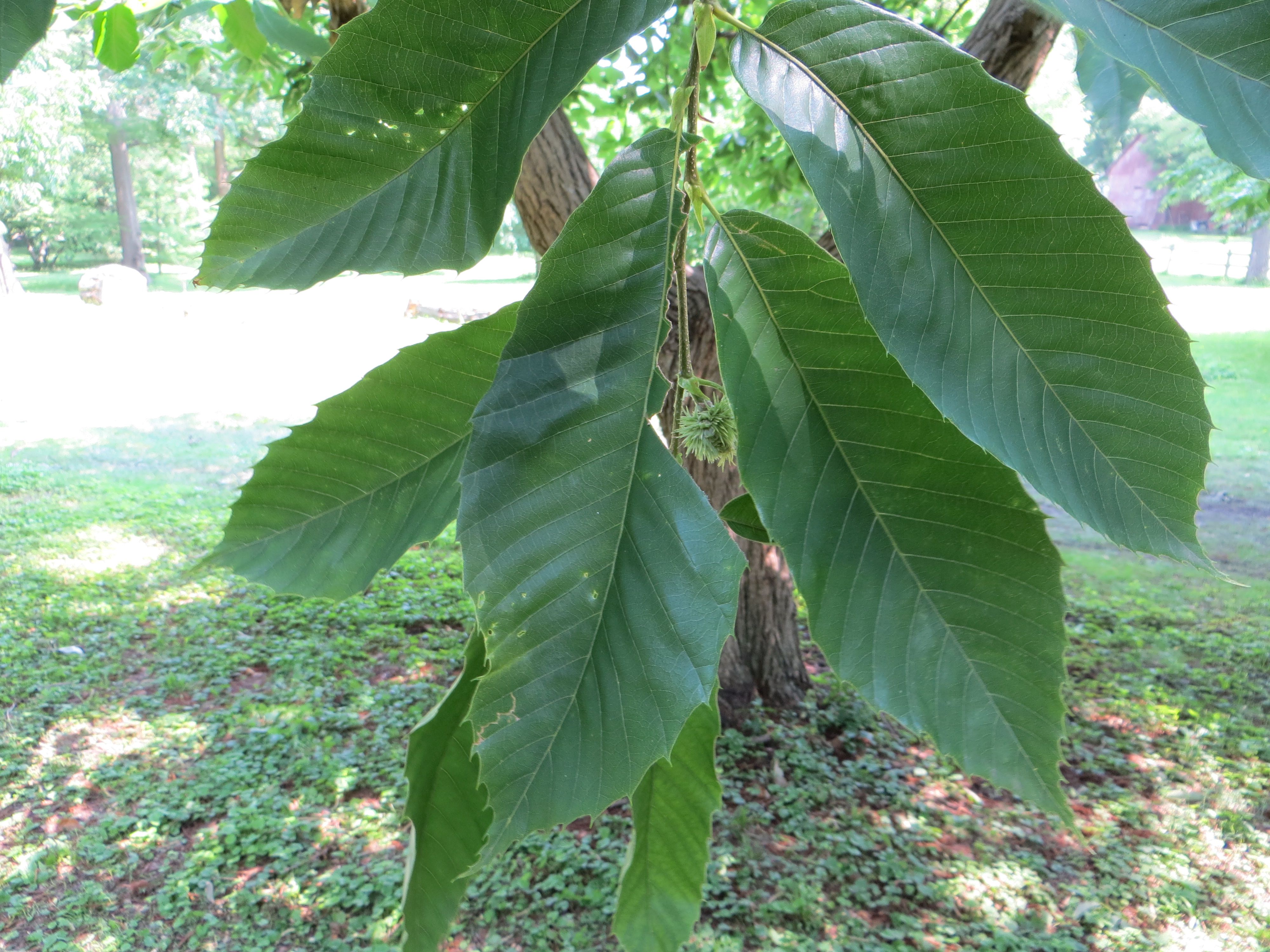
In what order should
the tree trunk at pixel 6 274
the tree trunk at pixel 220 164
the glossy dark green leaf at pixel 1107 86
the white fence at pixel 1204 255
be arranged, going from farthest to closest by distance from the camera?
1. the tree trunk at pixel 220 164
2. the white fence at pixel 1204 255
3. the tree trunk at pixel 6 274
4. the glossy dark green leaf at pixel 1107 86

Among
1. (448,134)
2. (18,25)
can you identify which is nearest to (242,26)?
(18,25)

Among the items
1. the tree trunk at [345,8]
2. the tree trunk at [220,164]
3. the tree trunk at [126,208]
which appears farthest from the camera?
the tree trunk at [220,164]

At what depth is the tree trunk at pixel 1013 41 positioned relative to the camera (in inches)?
87.7

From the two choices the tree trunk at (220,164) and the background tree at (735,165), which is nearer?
the background tree at (735,165)

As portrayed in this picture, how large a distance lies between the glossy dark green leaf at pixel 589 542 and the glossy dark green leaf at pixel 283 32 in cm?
149

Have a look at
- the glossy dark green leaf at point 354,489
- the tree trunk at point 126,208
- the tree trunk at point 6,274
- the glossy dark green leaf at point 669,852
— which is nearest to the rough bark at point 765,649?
the glossy dark green leaf at point 669,852

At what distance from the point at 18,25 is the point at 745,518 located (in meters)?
0.48

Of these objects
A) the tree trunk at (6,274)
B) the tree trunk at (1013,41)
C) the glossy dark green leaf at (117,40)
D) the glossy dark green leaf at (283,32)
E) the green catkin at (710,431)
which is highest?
the tree trunk at (1013,41)

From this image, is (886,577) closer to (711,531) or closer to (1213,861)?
(711,531)

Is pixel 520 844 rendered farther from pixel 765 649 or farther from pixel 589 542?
pixel 765 649

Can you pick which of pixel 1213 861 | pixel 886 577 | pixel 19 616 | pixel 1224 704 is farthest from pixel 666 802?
pixel 19 616

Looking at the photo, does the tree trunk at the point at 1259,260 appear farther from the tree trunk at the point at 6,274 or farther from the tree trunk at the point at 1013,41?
the tree trunk at the point at 6,274

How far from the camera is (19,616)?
4.50 meters

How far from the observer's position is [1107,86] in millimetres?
841
